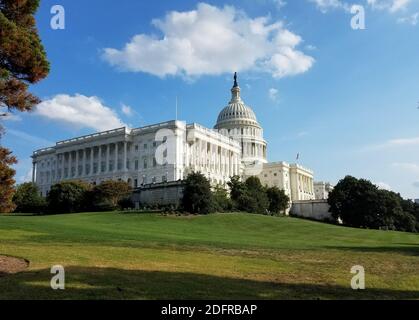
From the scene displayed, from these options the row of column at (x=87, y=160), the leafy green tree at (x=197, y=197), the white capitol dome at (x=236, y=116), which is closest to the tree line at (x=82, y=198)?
the leafy green tree at (x=197, y=197)

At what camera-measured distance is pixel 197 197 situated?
286 ft

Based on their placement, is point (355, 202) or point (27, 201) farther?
point (355, 202)

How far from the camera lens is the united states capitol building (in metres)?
134

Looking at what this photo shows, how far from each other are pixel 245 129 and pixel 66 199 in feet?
335

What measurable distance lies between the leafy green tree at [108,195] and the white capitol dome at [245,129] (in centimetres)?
8340

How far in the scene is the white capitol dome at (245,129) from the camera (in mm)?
186000

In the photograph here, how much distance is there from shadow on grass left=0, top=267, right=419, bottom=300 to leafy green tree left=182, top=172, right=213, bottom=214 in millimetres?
69094

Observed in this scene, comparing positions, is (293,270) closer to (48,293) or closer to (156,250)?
(156,250)

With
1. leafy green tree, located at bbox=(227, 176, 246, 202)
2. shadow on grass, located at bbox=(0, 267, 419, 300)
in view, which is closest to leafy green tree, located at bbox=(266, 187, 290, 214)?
leafy green tree, located at bbox=(227, 176, 246, 202)

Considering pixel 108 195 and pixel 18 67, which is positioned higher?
pixel 18 67

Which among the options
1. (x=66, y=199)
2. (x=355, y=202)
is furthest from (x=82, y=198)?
(x=355, y=202)

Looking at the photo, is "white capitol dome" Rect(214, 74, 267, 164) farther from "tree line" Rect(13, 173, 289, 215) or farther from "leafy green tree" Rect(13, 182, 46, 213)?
"leafy green tree" Rect(13, 182, 46, 213)

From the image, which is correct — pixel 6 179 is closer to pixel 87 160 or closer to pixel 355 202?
pixel 355 202

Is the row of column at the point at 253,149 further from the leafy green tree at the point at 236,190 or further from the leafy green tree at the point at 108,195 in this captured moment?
the leafy green tree at the point at 108,195
